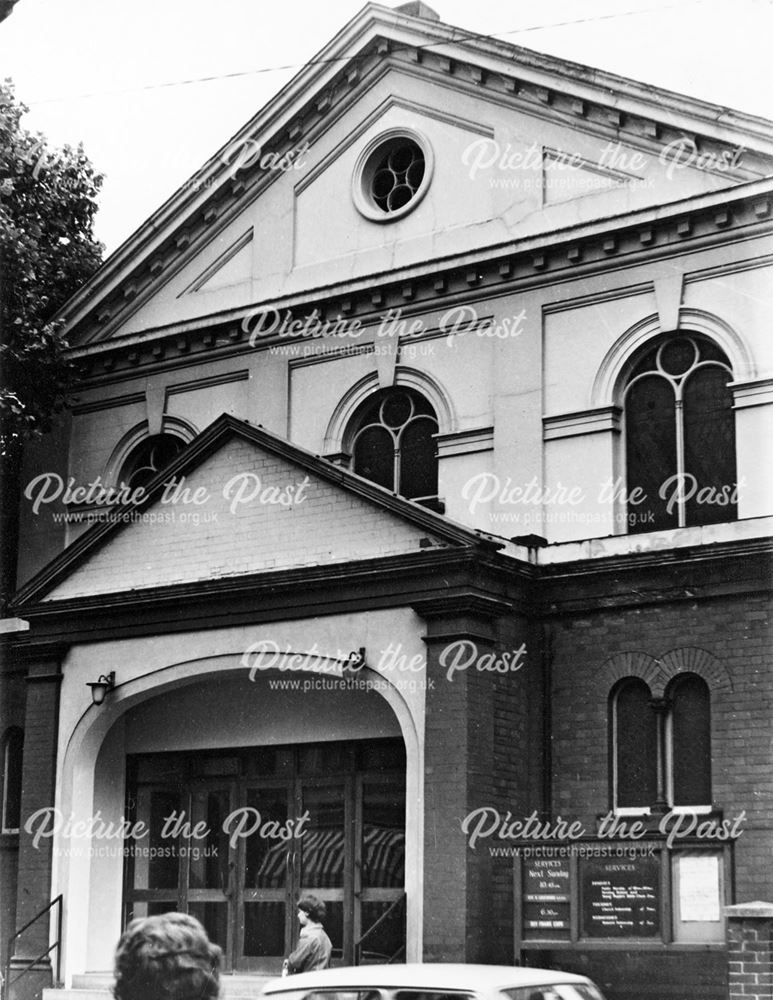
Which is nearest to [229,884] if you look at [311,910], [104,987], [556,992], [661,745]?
[104,987]

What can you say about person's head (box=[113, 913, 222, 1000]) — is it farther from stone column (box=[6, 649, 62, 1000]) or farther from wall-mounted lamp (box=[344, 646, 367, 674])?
stone column (box=[6, 649, 62, 1000])

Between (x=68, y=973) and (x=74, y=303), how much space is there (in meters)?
9.01

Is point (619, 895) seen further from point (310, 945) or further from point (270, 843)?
point (270, 843)

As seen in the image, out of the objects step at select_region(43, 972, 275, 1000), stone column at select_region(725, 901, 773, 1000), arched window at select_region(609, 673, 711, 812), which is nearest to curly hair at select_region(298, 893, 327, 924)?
step at select_region(43, 972, 275, 1000)

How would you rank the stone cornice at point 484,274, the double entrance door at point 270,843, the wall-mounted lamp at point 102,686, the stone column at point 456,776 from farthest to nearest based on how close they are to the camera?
the wall-mounted lamp at point 102,686
the double entrance door at point 270,843
the stone cornice at point 484,274
the stone column at point 456,776

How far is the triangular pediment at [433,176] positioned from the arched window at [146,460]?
5.16ft

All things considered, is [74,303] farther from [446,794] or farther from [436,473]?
[446,794]

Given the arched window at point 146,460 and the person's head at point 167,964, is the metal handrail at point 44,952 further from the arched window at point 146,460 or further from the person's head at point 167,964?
the person's head at point 167,964

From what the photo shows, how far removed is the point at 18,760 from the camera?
21.0 metres

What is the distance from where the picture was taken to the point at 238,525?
17906 mm

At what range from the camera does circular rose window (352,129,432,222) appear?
20.0 m

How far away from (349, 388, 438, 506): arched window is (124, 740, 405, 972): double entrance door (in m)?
3.16

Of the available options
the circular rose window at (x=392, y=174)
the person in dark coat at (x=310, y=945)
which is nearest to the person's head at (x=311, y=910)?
the person in dark coat at (x=310, y=945)

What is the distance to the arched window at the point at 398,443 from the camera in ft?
63.0
